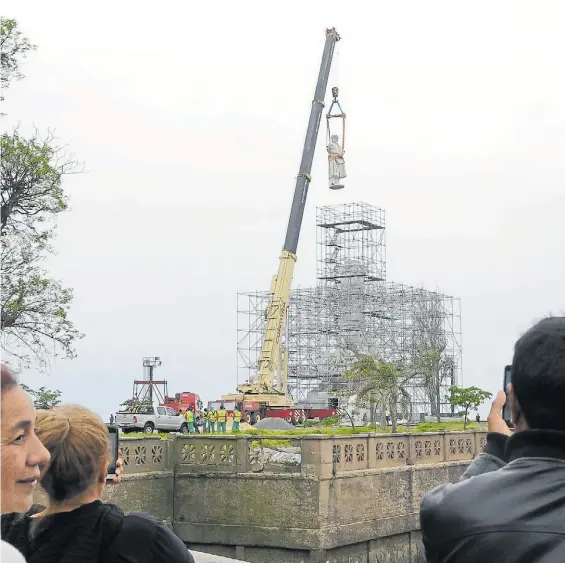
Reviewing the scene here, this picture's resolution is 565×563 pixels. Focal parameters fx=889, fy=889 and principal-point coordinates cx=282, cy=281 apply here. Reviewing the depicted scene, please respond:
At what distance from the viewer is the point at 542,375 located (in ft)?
7.82

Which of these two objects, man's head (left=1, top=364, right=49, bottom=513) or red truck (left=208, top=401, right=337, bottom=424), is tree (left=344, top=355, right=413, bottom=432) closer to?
red truck (left=208, top=401, right=337, bottom=424)

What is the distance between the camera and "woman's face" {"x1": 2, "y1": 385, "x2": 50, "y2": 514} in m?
2.47

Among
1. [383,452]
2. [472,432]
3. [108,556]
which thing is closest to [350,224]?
[472,432]

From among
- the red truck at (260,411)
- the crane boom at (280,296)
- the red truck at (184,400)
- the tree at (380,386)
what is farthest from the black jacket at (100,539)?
the red truck at (184,400)

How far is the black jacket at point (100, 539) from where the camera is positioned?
319 cm

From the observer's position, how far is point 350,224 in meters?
67.6

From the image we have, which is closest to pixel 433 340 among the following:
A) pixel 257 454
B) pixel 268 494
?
pixel 257 454

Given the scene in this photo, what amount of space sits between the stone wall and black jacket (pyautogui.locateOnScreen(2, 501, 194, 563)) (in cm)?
1373

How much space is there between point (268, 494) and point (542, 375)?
1597 cm

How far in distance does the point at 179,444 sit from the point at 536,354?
16716mm

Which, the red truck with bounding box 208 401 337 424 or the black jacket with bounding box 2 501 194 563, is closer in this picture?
the black jacket with bounding box 2 501 194 563

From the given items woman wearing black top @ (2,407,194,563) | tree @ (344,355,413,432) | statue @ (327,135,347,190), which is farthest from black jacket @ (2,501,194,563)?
statue @ (327,135,347,190)

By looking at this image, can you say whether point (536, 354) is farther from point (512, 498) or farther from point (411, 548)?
point (411, 548)

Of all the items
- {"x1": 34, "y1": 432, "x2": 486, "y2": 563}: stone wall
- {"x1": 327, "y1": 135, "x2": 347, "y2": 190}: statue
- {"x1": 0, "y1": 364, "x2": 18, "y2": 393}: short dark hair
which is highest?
{"x1": 327, "y1": 135, "x2": 347, "y2": 190}: statue
